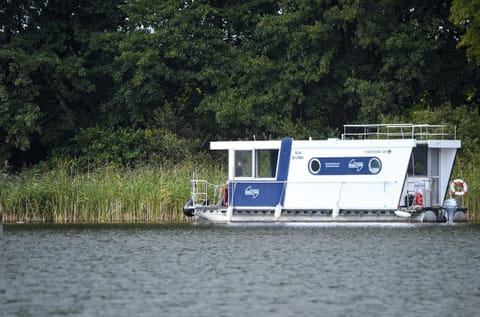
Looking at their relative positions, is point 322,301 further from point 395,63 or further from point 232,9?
point 232,9

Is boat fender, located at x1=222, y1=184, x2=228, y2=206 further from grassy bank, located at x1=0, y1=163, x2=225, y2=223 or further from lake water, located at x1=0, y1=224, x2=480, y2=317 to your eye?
lake water, located at x1=0, y1=224, x2=480, y2=317

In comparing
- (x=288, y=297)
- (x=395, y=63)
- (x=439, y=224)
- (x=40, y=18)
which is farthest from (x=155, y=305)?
(x=40, y=18)

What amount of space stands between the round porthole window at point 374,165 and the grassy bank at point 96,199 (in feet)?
20.8

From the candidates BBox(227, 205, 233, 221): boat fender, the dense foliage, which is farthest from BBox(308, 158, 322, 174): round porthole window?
the dense foliage

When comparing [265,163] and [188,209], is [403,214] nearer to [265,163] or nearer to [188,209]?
[265,163]

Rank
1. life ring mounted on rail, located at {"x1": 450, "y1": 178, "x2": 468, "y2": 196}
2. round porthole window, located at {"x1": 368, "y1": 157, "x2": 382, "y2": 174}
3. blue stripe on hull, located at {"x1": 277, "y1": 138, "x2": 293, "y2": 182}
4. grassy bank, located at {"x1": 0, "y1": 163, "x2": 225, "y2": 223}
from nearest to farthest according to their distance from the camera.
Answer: round porthole window, located at {"x1": 368, "y1": 157, "x2": 382, "y2": 174} → life ring mounted on rail, located at {"x1": 450, "y1": 178, "x2": 468, "y2": 196} → blue stripe on hull, located at {"x1": 277, "y1": 138, "x2": 293, "y2": 182} → grassy bank, located at {"x1": 0, "y1": 163, "x2": 225, "y2": 223}

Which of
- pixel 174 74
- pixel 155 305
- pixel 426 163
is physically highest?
pixel 174 74

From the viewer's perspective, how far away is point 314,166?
1496 inches

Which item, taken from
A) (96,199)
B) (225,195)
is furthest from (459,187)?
(96,199)

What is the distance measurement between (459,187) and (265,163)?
6247 millimetres

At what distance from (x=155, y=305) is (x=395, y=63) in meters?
32.6

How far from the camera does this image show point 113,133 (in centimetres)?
Answer: 5375

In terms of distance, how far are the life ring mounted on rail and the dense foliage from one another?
42.2 ft

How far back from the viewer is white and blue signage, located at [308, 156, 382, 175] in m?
37.6
